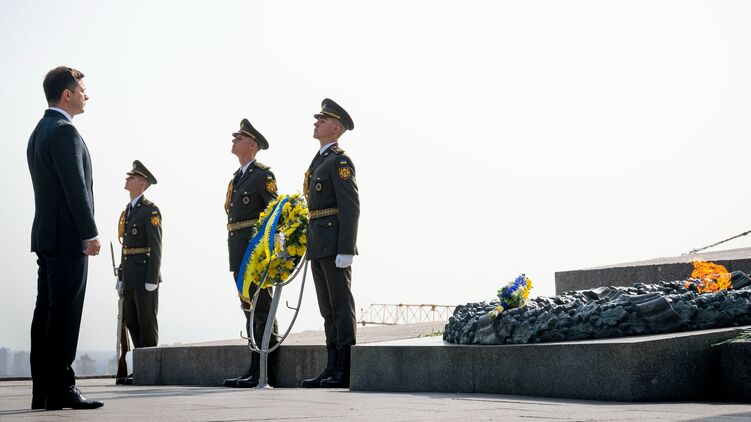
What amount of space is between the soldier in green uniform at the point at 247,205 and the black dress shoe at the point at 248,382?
0.24 ft

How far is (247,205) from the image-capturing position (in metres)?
9.66

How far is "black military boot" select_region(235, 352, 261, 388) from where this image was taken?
363 inches

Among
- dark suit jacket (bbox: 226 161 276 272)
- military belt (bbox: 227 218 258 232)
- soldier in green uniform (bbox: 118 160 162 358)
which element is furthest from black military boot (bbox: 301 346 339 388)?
soldier in green uniform (bbox: 118 160 162 358)

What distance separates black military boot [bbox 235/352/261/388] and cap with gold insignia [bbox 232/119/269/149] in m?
2.08

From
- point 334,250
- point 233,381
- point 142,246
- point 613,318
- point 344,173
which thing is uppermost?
point 344,173

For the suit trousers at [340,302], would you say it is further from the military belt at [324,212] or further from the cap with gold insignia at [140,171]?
the cap with gold insignia at [140,171]

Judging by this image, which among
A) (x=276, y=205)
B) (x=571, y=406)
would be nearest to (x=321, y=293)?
(x=276, y=205)

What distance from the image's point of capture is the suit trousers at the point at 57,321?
5.96 meters

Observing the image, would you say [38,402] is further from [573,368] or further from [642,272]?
[642,272]

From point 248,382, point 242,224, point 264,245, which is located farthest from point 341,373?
point 242,224

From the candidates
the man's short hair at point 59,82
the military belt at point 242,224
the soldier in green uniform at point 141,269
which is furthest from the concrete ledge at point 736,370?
the soldier in green uniform at point 141,269

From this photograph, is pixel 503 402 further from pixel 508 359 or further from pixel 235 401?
pixel 235 401

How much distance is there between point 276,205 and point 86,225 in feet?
10.2

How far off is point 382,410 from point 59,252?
223 centimetres
